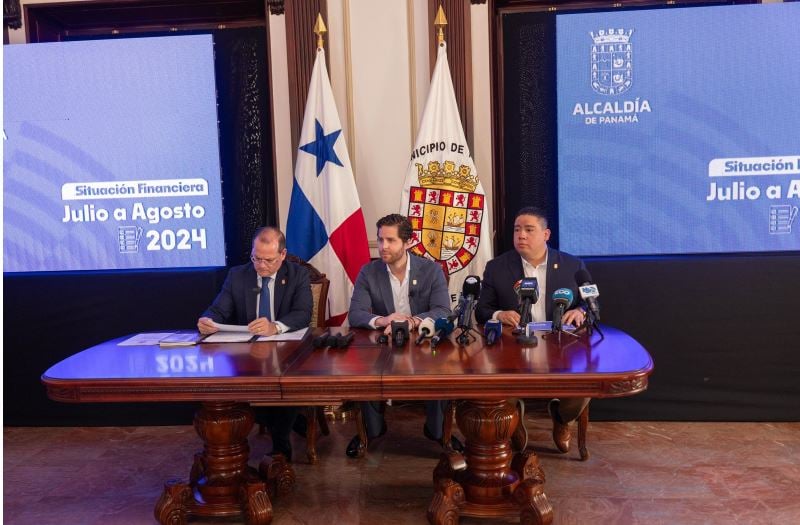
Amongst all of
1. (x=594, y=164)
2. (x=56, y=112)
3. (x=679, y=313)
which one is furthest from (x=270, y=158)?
(x=679, y=313)

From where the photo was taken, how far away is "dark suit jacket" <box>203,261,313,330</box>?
133 inches

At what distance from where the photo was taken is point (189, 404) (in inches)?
166

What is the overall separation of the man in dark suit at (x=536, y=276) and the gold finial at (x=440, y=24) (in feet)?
4.29

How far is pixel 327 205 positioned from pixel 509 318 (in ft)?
5.03

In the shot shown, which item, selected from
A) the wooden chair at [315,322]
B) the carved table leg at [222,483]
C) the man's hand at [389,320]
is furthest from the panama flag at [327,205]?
the carved table leg at [222,483]

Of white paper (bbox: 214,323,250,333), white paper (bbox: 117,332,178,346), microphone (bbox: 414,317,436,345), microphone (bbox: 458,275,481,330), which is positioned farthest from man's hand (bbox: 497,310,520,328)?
white paper (bbox: 117,332,178,346)

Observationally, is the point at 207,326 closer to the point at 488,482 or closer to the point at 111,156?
the point at 488,482

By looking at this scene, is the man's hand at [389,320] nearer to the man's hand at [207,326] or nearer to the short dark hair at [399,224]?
the short dark hair at [399,224]

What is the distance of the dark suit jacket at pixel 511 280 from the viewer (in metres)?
3.41

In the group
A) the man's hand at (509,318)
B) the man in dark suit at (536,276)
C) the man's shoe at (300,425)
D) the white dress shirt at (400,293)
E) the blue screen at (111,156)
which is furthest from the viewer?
the blue screen at (111,156)

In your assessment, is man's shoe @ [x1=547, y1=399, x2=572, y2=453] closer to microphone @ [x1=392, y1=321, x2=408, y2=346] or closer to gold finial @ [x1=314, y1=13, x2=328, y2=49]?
microphone @ [x1=392, y1=321, x2=408, y2=346]

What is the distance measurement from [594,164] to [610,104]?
36cm

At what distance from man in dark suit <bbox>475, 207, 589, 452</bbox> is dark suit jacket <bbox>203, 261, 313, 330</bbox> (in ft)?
2.94

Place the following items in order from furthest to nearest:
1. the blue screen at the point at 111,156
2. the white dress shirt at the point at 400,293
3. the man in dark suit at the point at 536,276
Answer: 1. the blue screen at the point at 111,156
2. the white dress shirt at the point at 400,293
3. the man in dark suit at the point at 536,276
